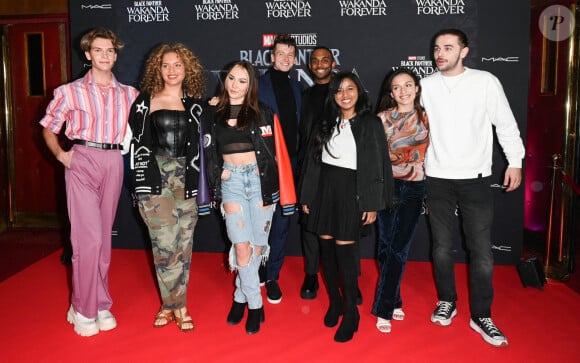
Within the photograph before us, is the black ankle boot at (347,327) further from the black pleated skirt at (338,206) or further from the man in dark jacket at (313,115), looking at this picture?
the man in dark jacket at (313,115)

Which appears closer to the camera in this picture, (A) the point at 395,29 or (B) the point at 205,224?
(A) the point at 395,29

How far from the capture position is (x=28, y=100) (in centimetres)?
606

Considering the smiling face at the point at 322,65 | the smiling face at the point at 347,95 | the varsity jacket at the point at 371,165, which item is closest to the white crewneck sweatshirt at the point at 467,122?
the varsity jacket at the point at 371,165

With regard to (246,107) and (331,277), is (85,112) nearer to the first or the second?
(246,107)

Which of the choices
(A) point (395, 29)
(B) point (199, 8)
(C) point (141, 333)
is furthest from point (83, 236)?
(A) point (395, 29)

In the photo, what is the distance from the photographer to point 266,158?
3186mm

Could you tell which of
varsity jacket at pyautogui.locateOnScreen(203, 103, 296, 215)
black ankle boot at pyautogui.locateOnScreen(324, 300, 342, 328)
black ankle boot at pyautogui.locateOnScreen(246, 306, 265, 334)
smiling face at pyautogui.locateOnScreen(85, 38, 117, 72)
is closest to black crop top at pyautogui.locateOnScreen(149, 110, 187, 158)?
varsity jacket at pyautogui.locateOnScreen(203, 103, 296, 215)

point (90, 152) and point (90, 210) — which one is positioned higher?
point (90, 152)

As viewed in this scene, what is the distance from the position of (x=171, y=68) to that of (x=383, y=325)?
2109 millimetres

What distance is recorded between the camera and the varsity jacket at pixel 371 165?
9.77ft

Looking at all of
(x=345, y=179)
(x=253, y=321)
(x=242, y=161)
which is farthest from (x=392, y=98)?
(x=253, y=321)

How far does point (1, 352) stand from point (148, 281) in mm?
1360

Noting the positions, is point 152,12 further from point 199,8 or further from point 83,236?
point 83,236

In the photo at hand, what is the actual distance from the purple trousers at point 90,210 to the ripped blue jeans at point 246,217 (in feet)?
2.41
